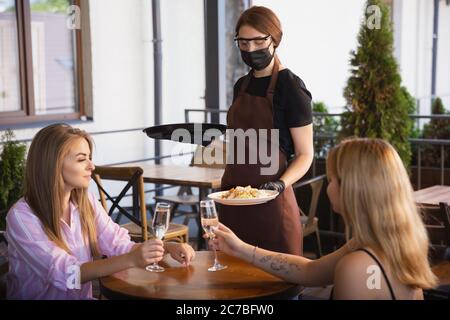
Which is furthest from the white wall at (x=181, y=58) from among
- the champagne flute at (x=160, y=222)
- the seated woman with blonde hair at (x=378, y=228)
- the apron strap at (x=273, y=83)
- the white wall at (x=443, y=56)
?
the white wall at (x=443, y=56)

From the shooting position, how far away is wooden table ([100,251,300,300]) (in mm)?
2121

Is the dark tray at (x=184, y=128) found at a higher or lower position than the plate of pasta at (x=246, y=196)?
higher

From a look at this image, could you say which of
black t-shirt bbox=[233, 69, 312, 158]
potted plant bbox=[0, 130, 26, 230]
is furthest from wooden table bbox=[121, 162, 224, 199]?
black t-shirt bbox=[233, 69, 312, 158]

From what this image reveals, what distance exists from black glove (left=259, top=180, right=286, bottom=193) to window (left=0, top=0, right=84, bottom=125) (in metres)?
4.54

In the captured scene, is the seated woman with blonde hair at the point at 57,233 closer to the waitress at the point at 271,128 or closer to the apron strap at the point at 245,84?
the waitress at the point at 271,128

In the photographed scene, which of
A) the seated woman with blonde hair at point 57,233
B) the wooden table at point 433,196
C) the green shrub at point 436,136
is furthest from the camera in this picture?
the green shrub at point 436,136

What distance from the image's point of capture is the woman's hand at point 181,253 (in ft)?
8.07

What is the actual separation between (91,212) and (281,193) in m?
0.86

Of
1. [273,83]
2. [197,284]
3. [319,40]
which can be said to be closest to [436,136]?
[273,83]

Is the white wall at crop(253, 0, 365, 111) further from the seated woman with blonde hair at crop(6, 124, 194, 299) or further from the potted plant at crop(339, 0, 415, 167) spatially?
the seated woman with blonde hair at crop(6, 124, 194, 299)

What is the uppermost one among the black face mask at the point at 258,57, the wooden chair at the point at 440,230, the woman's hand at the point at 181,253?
the black face mask at the point at 258,57

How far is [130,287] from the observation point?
7.20ft

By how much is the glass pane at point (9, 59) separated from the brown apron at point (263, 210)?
14.6 feet

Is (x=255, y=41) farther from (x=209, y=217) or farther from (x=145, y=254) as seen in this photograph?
(x=145, y=254)
